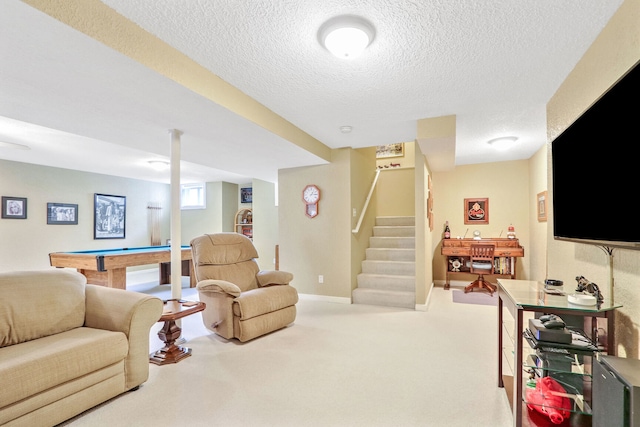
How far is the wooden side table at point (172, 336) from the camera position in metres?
2.65

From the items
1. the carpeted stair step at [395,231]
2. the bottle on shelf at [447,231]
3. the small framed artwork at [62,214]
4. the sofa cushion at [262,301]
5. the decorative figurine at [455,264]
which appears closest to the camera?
the sofa cushion at [262,301]

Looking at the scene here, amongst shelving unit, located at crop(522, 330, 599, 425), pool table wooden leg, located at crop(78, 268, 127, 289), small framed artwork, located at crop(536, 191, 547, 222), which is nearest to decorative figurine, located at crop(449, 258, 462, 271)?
small framed artwork, located at crop(536, 191, 547, 222)

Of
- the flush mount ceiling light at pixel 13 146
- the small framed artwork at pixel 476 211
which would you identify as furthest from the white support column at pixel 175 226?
the small framed artwork at pixel 476 211

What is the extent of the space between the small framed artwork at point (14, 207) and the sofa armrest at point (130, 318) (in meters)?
4.93

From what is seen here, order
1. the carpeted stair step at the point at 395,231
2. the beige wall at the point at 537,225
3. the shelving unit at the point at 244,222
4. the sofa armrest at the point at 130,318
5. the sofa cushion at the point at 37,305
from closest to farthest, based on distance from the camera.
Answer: the sofa cushion at the point at 37,305, the sofa armrest at the point at 130,318, the beige wall at the point at 537,225, the carpeted stair step at the point at 395,231, the shelving unit at the point at 244,222

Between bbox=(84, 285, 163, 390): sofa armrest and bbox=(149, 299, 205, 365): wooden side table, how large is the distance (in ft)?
0.95

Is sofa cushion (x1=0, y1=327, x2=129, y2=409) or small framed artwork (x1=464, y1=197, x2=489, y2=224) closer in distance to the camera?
sofa cushion (x1=0, y1=327, x2=129, y2=409)

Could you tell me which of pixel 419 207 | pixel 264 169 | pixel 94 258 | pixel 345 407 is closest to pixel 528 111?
pixel 419 207

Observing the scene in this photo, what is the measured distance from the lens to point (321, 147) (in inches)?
179

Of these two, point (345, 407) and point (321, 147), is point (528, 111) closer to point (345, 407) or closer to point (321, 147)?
point (321, 147)

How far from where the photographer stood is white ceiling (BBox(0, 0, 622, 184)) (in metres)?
1.74

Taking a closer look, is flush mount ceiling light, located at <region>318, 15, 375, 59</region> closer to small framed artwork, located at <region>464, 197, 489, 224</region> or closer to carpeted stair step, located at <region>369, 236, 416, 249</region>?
carpeted stair step, located at <region>369, 236, 416, 249</region>

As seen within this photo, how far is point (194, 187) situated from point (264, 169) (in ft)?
13.8

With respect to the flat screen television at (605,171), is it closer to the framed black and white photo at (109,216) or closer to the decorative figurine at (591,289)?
the decorative figurine at (591,289)
